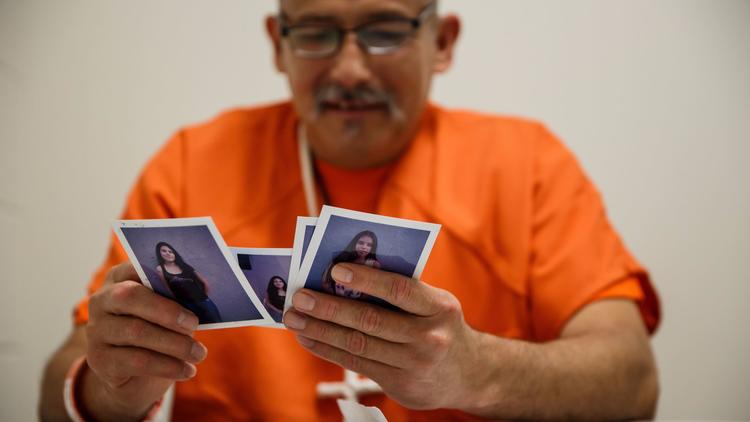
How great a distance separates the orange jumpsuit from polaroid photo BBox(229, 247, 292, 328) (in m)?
0.52

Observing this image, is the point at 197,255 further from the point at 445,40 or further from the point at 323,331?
the point at 445,40

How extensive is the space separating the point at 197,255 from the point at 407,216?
719mm

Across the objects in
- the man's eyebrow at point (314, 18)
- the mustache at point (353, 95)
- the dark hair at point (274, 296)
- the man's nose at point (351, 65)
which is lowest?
the dark hair at point (274, 296)

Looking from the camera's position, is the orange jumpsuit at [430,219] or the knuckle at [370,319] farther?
the orange jumpsuit at [430,219]

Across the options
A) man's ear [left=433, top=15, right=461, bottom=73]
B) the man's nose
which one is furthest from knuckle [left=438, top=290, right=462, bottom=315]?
man's ear [left=433, top=15, right=461, bottom=73]

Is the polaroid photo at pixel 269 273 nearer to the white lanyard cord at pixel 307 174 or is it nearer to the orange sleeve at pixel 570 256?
the white lanyard cord at pixel 307 174

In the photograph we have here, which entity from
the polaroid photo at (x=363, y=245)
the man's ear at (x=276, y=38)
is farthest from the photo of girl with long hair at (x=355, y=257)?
the man's ear at (x=276, y=38)

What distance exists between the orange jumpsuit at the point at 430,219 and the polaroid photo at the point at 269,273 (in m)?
0.52

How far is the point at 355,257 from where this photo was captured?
939mm

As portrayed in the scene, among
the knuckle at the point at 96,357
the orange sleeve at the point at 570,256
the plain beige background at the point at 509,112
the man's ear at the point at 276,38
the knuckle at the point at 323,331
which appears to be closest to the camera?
the knuckle at the point at 323,331

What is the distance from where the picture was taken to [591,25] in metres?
2.23

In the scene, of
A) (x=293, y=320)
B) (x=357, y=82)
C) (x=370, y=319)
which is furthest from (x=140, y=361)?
(x=357, y=82)

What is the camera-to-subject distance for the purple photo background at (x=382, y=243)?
898mm

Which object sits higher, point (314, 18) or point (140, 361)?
point (314, 18)
